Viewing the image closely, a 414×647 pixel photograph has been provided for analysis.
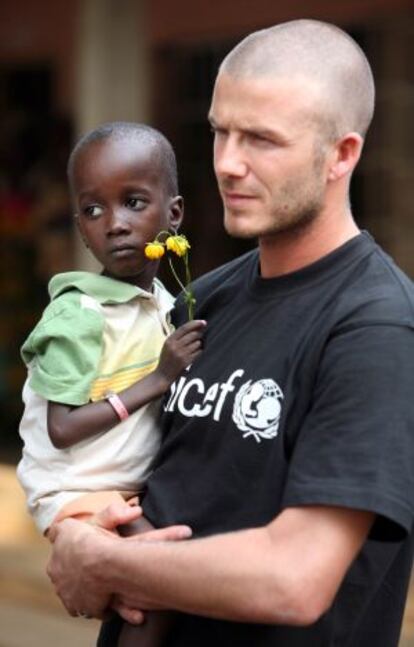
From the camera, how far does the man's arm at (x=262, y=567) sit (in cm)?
226

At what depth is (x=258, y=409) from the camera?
7.89ft

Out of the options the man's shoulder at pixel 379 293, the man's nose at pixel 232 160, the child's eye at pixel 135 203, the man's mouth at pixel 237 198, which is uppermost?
the man's nose at pixel 232 160

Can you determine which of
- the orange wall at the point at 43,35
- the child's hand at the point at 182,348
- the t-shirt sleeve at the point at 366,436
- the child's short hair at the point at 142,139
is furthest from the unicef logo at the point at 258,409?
the orange wall at the point at 43,35

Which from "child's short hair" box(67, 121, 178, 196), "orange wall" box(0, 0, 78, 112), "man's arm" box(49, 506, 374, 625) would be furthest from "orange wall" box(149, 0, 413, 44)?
"man's arm" box(49, 506, 374, 625)

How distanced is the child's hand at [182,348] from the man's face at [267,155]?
0.27 metres

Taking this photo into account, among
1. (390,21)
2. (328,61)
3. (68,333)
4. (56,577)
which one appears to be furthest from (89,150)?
(390,21)

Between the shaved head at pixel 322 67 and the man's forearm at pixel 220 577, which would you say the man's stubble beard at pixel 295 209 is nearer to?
the shaved head at pixel 322 67

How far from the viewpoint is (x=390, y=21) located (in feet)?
23.3

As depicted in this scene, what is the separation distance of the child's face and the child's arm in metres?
0.21

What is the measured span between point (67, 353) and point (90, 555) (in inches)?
17.1

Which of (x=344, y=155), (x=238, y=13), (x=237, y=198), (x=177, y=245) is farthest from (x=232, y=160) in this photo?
(x=238, y=13)

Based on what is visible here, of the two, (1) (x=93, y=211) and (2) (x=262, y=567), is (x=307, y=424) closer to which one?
(2) (x=262, y=567)

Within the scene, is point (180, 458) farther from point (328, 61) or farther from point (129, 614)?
point (328, 61)

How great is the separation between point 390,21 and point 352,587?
5.04 m
